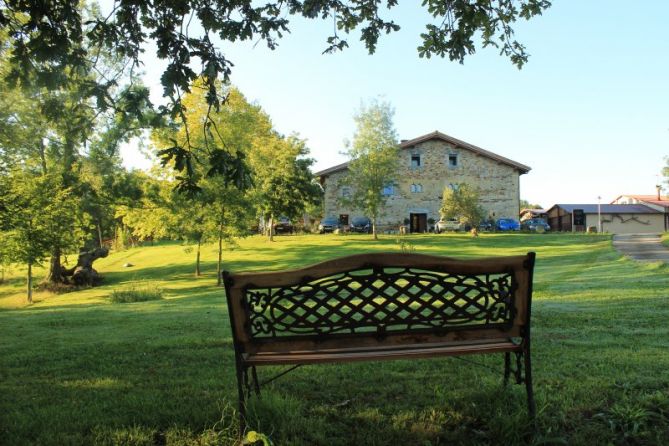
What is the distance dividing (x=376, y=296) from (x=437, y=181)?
46239 millimetres

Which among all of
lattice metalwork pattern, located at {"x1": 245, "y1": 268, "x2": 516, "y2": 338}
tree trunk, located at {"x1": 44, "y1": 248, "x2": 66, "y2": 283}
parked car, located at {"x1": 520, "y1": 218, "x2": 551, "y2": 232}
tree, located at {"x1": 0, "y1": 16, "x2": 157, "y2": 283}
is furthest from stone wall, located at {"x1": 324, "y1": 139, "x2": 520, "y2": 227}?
lattice metalwork pattern, located at {"x1": 245, "y1": 268, "x2": 516, "y2": 338}

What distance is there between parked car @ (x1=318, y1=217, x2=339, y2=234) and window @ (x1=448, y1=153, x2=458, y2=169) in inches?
481

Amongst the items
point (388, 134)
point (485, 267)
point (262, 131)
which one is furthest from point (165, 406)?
point (262, 131)

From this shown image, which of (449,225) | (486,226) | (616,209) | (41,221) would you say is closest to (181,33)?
(41,221)

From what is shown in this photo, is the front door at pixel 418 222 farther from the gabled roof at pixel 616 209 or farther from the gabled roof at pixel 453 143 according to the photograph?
the gabled roof at pixel 616 209

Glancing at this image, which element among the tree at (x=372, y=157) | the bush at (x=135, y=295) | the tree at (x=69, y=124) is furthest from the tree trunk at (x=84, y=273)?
the tree at (x=372, y=157)

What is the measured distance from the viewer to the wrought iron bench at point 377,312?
2869 mm

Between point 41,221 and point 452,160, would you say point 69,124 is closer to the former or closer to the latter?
point 41,221

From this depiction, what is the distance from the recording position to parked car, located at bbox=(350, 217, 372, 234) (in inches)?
1810

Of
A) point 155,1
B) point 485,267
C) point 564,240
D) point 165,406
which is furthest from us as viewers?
point 564,240

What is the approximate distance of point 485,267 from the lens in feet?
9.60

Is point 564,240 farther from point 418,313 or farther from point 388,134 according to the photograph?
point 418,313

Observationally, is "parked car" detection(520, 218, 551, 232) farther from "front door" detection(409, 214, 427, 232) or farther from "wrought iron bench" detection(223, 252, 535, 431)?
"wrought iron bench" detection(223, 252, 535, 431)

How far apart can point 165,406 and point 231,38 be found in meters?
3.96
